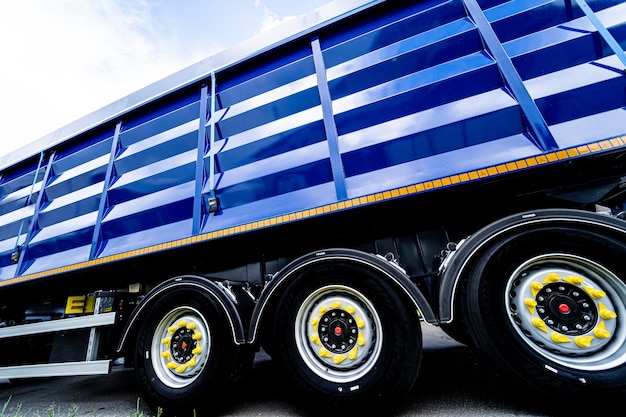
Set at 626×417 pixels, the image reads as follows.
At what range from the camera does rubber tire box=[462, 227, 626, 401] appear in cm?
135

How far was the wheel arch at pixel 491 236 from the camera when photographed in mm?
1510

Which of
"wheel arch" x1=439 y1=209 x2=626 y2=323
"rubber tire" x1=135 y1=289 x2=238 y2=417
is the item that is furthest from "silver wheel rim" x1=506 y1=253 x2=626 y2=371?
"rubber tire" x1=135 y1=289 x2=238 y2=417

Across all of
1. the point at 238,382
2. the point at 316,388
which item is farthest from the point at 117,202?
the point at 316,388

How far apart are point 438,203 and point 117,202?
3459mm

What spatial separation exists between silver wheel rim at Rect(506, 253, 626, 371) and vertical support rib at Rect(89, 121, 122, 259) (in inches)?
152

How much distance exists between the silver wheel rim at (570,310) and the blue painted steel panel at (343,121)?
0.68 meters

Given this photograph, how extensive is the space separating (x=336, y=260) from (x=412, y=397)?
1.19 m

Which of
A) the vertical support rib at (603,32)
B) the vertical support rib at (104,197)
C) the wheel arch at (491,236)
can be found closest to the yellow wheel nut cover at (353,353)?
the wheel arch at (491,236)

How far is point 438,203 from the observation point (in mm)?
1962

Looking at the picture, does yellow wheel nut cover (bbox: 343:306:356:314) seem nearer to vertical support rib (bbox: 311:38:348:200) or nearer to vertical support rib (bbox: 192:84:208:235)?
vertical support rib (bbox: 311:38:348:200)

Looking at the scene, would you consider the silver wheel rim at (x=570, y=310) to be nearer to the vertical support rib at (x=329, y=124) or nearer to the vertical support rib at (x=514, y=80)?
the vertical support rib at (x=514, y=80)

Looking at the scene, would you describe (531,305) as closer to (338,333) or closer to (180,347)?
(338,333)

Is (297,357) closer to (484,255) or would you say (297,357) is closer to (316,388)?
(316,388)

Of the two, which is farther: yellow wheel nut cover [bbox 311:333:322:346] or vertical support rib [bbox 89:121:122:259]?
vertical support rib [bbox 89:121:122:259]
